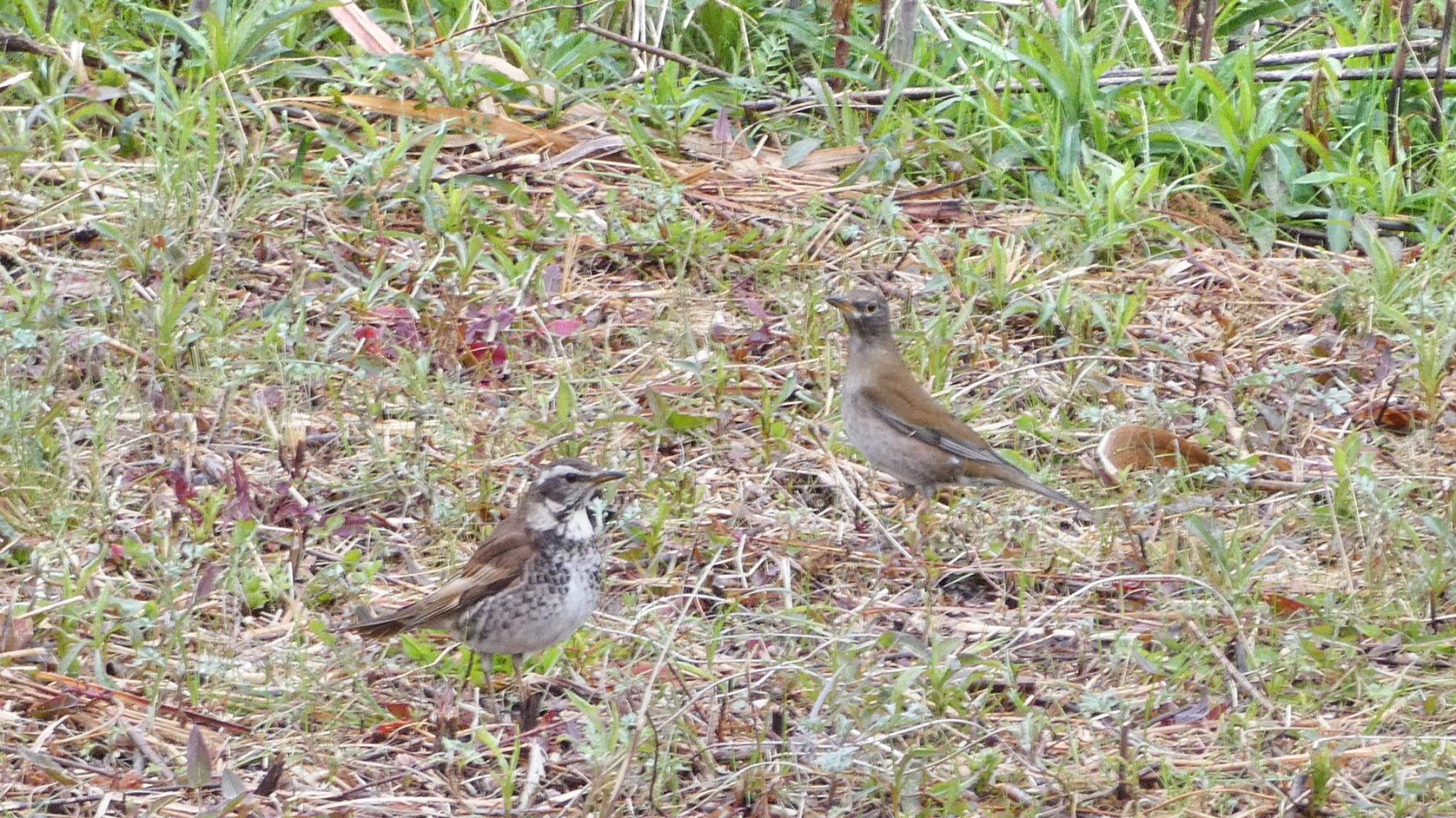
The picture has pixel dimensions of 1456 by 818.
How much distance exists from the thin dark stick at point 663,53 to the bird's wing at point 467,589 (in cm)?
405

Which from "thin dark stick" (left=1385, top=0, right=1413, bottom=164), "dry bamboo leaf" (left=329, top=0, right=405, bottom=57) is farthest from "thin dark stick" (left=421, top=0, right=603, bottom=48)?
"thin dark stick" (left=1385, top=0, right=1413, bottom=164)

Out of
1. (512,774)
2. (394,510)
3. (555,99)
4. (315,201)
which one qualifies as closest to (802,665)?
(512,774)

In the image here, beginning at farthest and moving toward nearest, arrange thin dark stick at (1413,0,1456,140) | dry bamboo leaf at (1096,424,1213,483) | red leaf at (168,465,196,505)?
thin dark stick at (1413,0,1456,140), dry bamboo leaf at (1096,424,1213,483), red leaf at (168,465,196,505)

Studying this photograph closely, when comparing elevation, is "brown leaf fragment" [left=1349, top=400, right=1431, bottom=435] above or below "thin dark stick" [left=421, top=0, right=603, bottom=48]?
below

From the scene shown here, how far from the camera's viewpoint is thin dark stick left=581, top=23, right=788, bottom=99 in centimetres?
920

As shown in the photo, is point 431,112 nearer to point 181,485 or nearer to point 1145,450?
point 181,485

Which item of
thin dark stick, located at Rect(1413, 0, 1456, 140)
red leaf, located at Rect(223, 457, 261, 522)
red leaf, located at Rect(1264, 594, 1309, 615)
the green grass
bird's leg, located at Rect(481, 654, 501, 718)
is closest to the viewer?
the green grass

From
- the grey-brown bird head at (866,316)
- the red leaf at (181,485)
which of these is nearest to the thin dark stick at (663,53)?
the grey-brown bird head at (866,316)

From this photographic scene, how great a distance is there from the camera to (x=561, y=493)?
5.74 m

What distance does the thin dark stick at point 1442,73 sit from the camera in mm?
8703

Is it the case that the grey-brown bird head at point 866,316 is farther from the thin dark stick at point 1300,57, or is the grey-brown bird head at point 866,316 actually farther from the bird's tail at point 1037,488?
the thin dark stick at point 1300,57

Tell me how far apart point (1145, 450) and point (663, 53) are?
11.2 feet

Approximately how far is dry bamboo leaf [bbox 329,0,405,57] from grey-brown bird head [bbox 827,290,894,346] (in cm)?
303

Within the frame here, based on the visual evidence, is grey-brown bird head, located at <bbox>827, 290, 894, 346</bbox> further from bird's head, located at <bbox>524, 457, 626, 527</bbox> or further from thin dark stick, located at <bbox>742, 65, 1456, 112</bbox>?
thin dark stick, located at <bbox>742, 65, 1456, 112</bbox>
